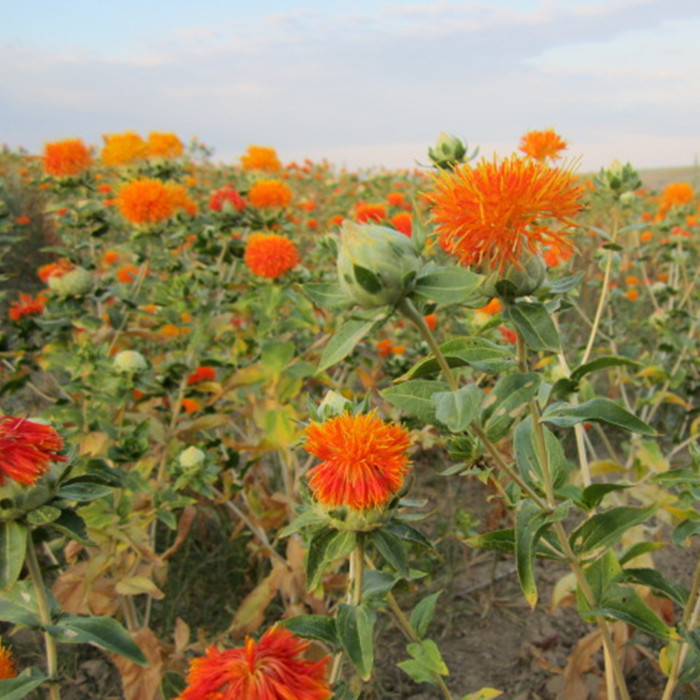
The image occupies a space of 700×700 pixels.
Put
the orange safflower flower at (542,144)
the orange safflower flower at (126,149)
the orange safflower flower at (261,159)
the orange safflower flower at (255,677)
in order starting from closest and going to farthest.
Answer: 1. the orange safflower flower at (255,677)
2. the orange safflower flower at (542,144)
3. the orange safflower flower at (126,149)
4. the orange safflower flower at (261,159)

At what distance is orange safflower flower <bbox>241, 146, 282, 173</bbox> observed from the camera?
348 centimetres

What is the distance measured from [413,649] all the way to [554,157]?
1243 millimetres

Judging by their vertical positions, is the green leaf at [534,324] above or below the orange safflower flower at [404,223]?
below

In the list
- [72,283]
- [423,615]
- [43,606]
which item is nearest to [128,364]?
[72,283]

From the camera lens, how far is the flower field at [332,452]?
985 mm

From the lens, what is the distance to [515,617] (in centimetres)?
255

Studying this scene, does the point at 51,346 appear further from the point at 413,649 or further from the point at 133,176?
the point at 413,649

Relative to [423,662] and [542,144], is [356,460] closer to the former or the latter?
[423,662]

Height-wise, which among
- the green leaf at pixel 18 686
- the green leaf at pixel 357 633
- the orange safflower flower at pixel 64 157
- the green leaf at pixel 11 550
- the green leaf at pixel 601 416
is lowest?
the green leaf at pixel 18 686

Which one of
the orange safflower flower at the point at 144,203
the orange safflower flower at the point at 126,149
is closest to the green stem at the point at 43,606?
the orange safflower flower at the point at 144,203

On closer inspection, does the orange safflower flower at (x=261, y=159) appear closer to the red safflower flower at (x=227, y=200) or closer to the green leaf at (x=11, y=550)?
the red safflower flower at (x=227, y=200)

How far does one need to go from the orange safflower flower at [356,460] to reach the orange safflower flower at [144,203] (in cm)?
179

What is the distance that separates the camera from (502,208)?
0.96m

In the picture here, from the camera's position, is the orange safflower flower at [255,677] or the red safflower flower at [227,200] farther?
the red safflower flower at [227,200]
